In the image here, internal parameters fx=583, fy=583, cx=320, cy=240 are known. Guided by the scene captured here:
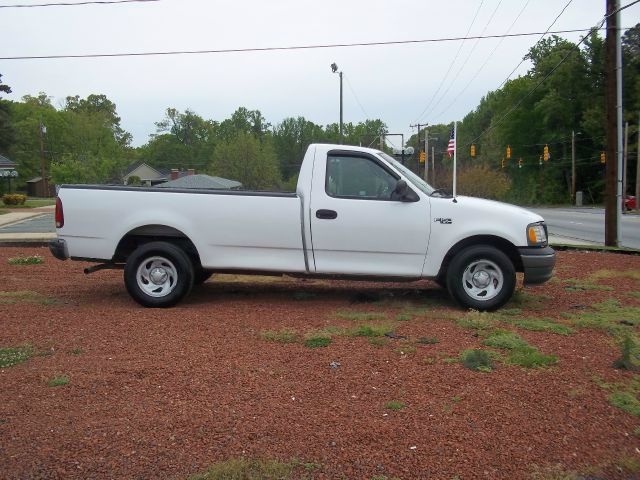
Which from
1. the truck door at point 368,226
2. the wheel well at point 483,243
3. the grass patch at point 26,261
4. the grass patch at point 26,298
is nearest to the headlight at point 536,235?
the wheel well at point 483,243

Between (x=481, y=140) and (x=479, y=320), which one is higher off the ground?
(x=481, y=140)

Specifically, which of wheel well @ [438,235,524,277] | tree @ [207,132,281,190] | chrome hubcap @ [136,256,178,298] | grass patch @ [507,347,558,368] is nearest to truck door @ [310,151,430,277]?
wheel well @ [438,235,524,277]

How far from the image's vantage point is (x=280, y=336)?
18.0 feet

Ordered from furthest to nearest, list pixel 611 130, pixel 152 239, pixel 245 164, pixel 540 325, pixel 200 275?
1. pixel 245 164
2. pixel 611 130
3. pixel 200 275
4. pixel 152 239
5. pixel 540 325

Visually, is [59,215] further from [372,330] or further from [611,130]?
[611,130]

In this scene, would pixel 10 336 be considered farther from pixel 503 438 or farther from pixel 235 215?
pixel 503 438

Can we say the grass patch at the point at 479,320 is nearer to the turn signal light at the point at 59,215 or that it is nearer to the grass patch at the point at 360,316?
the grass patch at the point at 360,316

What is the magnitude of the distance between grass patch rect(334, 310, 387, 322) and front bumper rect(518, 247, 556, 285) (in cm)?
171

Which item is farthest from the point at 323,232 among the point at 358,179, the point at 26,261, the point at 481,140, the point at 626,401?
the point at 481,140

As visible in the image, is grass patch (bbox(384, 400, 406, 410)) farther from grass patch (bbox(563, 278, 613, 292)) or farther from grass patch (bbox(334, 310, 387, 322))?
grass patch (bbox(563, 278, 613, 292))

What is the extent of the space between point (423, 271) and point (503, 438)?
327 centimetres

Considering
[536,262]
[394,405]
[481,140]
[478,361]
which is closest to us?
[394,405]

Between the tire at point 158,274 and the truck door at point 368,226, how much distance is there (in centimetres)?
155

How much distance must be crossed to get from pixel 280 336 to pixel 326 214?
1.72 metres
